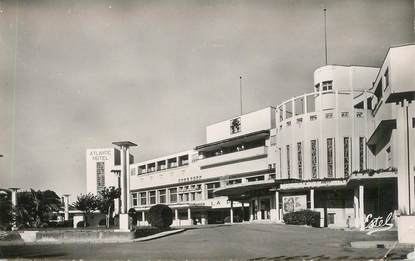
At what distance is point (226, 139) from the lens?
2456 inches

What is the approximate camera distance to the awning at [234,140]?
5609 centimetres

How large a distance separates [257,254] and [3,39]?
442 inches

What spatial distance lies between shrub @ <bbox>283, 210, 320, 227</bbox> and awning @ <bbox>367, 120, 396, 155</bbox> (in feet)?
24.7

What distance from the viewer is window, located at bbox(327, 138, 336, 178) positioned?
4382 centimetres

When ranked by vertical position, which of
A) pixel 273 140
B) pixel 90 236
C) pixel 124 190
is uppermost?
pixel 273 140

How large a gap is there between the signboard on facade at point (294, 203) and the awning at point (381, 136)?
7.25 metres

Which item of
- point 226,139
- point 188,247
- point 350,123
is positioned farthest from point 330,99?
point 188,247

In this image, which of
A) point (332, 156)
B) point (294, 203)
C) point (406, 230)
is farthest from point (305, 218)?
point (406, 230)

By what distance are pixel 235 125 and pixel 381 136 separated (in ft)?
88.4

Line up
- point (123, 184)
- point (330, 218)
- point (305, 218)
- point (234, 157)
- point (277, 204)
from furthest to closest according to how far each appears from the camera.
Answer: point (234, 157), point (277, 204), point (330, 218), point (305, 218), point (123, 184)

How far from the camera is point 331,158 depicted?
4412 cm

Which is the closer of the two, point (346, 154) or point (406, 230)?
point (406, 230)

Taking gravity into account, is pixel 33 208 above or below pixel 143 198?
above
